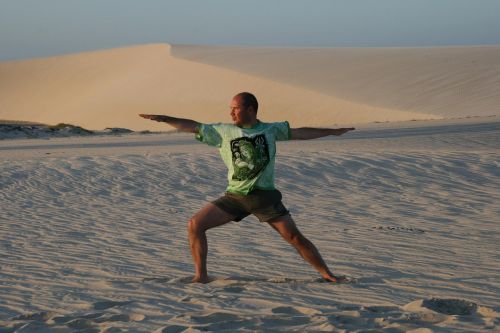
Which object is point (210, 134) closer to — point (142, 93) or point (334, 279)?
point (334, 279)

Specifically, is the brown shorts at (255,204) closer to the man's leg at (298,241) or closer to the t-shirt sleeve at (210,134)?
the man's leg at (298,241)

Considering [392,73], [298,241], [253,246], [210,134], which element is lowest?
[253,246]

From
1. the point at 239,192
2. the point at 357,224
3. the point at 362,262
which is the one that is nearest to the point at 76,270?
the point at 239,192

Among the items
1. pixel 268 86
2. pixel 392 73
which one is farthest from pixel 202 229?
pixel 268 86

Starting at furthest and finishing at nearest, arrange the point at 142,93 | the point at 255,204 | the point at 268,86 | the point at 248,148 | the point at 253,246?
the point at 142,93
the point at 268,86
the point at 253,246
the point at 255,204
the point at 248,148

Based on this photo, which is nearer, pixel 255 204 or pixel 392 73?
pixel 255 204

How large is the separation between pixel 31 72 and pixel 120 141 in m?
54.3

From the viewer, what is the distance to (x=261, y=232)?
349 inches

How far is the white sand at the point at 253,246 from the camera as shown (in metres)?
5.36

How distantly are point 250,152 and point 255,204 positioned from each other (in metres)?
0.36

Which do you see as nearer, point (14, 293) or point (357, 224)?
point (14, 293)

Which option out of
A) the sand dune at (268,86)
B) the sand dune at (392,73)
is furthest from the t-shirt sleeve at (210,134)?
the sand dune at (268,86)

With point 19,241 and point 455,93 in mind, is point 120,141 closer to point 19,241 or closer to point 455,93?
point 19,241

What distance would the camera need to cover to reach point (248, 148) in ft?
19.6
